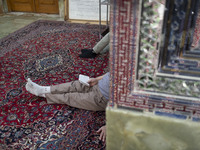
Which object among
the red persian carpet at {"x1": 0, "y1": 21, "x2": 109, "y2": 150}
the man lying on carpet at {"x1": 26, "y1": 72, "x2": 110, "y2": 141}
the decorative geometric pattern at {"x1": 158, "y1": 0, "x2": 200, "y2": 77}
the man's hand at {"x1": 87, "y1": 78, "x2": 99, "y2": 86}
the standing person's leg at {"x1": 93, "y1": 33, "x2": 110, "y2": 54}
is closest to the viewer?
the decorative geometric pattern at {"x1": 158, "y1": 0, "x2": 200, "y2": 77}

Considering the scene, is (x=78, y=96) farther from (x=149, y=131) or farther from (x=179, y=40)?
(x=179, y=40)

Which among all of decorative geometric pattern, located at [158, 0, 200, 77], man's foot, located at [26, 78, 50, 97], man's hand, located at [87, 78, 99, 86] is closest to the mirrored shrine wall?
decorative geometric pattern, located at [158, 0, 200, 77]

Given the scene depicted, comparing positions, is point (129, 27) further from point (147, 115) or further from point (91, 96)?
point (91, 96)

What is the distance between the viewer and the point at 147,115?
42.3 inches

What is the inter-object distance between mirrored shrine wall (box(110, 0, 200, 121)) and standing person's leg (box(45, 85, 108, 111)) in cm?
74

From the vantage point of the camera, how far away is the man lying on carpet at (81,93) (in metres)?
1.82

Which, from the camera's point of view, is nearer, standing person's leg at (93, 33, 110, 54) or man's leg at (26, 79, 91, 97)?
man's leg at (26, 79, 91, 97)

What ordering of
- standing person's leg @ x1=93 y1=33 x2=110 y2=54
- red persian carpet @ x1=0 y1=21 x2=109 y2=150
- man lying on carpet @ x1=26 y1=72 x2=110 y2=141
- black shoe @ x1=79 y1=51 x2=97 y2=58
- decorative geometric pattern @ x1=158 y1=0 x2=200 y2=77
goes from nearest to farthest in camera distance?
decorative geometric pattern @ x1=158 y1=0 x2=200 y2=77
red persian carpet @ x1=0 y1=21 x2=109 y2=150
man lying on carpet @ x1=26 y1=72 x2=110 y2=141
standing person's leg @ x1=93 y1=33 x2=110 y2=54
black shoe @ x1=79 y1=51 x2=97 y2=58

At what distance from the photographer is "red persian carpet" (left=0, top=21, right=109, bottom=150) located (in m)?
1.67

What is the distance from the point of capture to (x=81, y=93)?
76.5 inches

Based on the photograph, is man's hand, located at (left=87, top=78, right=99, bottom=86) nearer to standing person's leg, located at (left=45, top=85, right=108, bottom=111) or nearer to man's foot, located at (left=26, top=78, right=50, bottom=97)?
standing person's leg, located at (left=45, top=85, right=108, bottom=111)

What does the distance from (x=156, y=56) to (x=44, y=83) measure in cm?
177

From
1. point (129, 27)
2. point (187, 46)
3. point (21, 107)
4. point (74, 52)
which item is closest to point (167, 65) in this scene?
point (187, 46)

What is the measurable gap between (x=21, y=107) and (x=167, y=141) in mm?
1445
